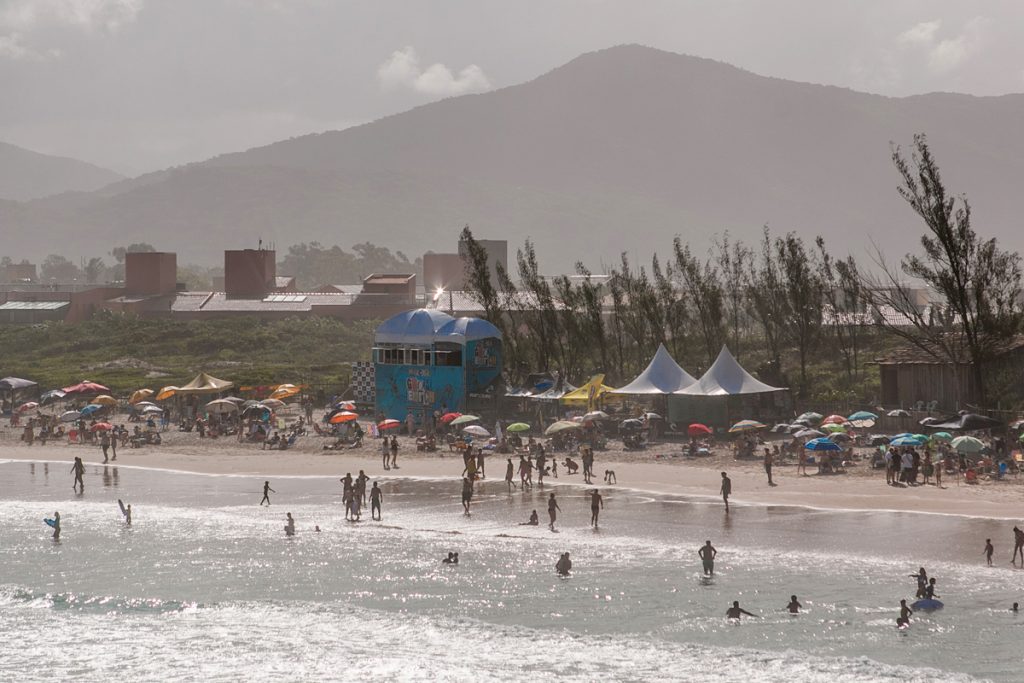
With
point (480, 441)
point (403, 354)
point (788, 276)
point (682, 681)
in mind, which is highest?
point (788, 276)

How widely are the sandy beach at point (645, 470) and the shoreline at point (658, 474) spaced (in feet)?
0.10

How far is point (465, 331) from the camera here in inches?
2114

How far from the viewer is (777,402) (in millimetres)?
50938

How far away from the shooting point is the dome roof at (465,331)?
53375mm

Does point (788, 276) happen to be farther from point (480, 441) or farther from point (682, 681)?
point (682, 681)

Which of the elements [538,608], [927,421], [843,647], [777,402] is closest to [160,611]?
[538,608]

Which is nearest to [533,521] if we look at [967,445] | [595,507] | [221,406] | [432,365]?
[595,507]

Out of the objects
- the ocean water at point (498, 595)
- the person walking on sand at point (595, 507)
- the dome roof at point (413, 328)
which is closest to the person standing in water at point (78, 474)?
the ocean water at point (498, 595)

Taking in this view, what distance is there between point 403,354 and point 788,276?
21795 mm

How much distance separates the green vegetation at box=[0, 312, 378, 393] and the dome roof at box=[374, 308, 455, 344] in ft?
47.0

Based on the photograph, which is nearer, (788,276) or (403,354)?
(403,354)

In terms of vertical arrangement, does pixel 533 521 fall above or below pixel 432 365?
below

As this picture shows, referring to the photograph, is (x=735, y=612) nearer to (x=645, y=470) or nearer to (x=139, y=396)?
(x=645, y=470)

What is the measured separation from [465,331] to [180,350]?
43.1 meters
